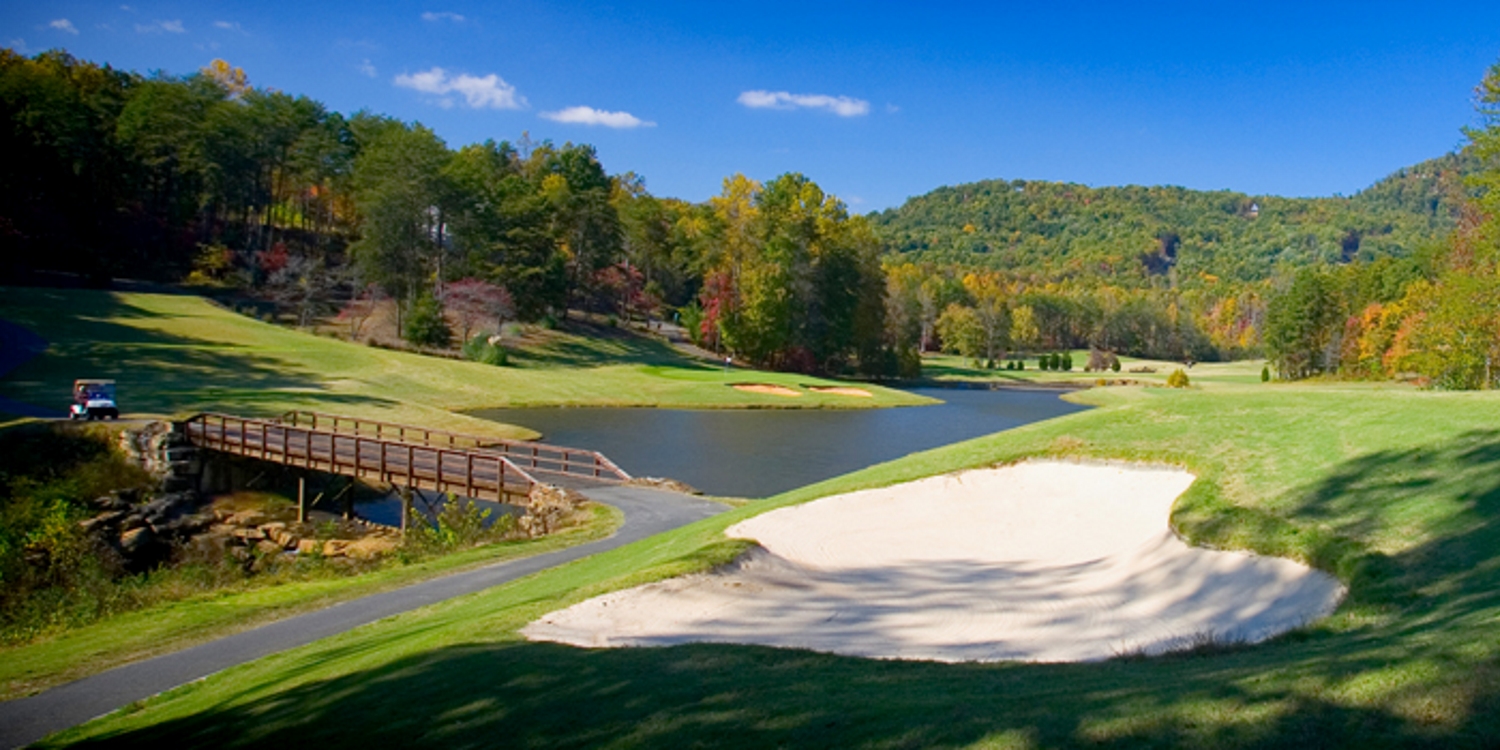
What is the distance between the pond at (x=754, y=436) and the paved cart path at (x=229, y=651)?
12.8m

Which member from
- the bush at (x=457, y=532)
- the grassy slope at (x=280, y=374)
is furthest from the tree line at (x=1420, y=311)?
the bush at (x=457, y=532)

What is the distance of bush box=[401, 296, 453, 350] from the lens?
6362 centimetres

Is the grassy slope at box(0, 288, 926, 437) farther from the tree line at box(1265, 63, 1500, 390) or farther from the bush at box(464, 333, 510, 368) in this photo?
the tree line at box(1265, 63, 1500, 390)

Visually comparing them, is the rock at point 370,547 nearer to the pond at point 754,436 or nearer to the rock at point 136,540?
the rock at point 136,540

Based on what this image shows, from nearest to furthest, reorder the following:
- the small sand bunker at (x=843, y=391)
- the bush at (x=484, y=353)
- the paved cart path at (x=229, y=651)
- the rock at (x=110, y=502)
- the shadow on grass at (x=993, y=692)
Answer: the shadow on grass at (x=993, y=692), the paved cart path at (x=229, y=651), the rock at (x=110, y=502), the bush at (x=484, y=353), the small sand bunker at (x=843, y=391)

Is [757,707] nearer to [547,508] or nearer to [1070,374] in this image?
[547,508]

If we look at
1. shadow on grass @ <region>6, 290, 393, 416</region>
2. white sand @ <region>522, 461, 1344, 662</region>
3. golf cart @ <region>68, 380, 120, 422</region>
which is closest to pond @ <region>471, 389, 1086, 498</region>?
shadow on grass @ <region>6, 290, 393, 416</region>

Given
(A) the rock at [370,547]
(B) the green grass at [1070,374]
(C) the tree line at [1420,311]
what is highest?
(C) the tree line at [1420,311]

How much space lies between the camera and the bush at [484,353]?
61094mm

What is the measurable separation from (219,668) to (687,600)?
5729 mm

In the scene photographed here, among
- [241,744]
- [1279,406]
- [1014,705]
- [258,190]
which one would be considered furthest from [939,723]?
[258,190]

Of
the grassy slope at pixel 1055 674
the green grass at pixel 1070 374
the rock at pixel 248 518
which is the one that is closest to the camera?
the grassy slope at pixel 1055 674

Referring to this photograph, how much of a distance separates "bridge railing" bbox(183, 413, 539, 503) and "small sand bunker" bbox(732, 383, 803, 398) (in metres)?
32.7

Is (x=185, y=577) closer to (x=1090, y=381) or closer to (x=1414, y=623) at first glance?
(x=1414, y=623)
